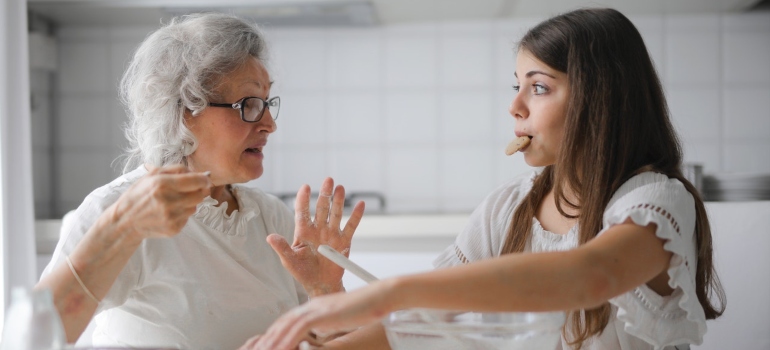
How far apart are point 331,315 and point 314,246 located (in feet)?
1.99

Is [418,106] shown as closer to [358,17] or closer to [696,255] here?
[358,17]

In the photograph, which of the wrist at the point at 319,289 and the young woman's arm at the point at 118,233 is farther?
the wrist at the point at 319,289

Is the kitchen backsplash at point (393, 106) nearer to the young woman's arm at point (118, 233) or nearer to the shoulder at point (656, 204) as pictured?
the shoulder at point (656, 204)

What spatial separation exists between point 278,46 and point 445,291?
298 centimetres

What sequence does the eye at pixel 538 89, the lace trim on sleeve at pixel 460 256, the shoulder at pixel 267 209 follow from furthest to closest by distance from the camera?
the shoulder at pixel 267 209 < the lace trim on sleeve at pixel 460 256 < the eye at pixel 538 89

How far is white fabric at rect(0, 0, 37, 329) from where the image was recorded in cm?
257

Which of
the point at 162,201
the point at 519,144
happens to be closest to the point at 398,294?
the point at 162,201

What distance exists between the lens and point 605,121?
4.26ft

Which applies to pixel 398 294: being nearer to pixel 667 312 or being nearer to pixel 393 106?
pixel 667 312

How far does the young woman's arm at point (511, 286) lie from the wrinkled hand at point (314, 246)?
51 centimetres

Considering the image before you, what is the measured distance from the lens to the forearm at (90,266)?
1.14 m

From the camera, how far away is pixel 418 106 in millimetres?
3643

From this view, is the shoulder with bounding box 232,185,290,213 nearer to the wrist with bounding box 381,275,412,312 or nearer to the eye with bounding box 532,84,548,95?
the eye with bounding box 532,84,548,95

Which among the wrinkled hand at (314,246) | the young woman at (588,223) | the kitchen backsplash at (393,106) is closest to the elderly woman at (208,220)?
the wrinkled hand at (314,246)
